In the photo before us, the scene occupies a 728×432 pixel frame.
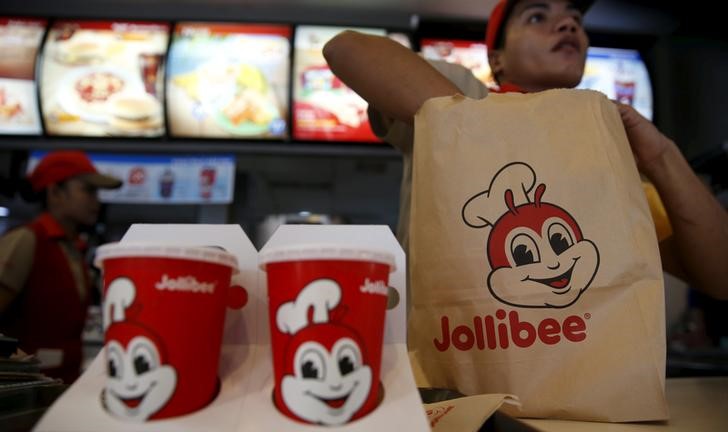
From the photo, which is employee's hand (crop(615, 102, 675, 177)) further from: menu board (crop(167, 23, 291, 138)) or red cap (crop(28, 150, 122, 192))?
red cap (crop(28, 150, 122, 192))

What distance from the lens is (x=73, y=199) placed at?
8.01 ft

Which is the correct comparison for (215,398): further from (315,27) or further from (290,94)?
(315,27)

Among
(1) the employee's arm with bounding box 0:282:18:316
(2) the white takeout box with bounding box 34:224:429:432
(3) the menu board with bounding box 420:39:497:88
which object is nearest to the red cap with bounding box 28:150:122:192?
(1) the employee's arm with bounding box 0:282:18:316

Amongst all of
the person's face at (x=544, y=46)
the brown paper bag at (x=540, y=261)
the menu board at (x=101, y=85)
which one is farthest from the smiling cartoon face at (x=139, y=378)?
the menu board at (x=101, y=85)

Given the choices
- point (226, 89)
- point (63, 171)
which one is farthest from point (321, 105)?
point (63, 171)

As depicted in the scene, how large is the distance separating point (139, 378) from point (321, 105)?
93.4 inches

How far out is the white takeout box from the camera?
1.61 ft

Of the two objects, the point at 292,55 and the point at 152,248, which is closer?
the point at 152,248

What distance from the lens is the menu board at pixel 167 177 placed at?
278 cm

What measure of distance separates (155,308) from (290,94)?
7.74 ft

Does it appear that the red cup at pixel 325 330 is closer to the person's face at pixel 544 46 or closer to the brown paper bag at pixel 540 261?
the brown paper bag at pixel 540 261

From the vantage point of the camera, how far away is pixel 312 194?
9.52ft

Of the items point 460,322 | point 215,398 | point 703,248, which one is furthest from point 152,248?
point 703,248

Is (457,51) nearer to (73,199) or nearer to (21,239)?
(73,199)
